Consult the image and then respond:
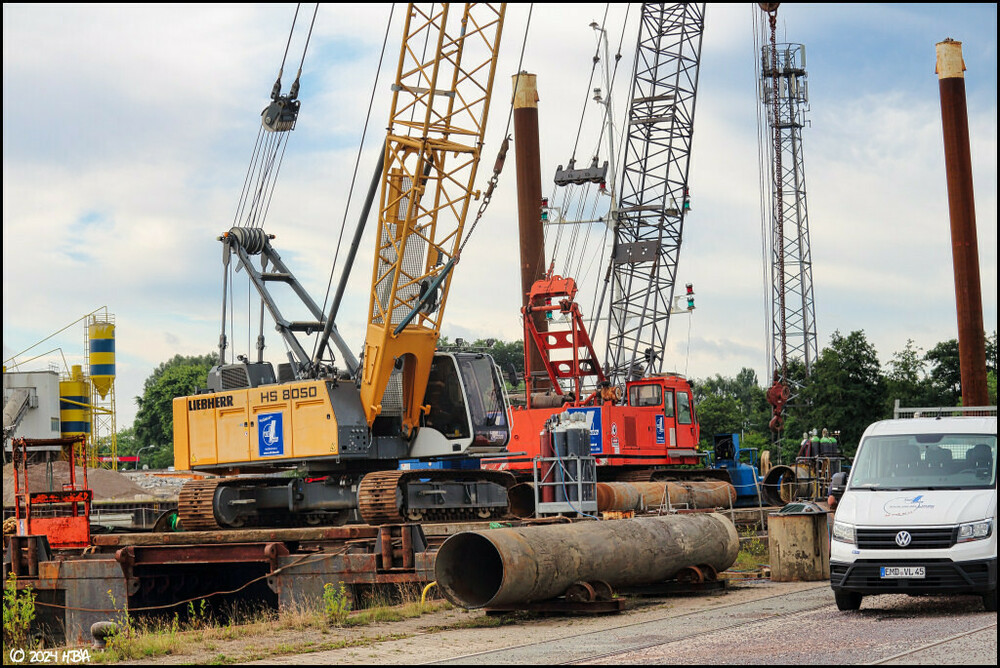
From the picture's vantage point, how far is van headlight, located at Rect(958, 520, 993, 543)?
13.2m

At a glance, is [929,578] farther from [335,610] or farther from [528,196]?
[528,196]

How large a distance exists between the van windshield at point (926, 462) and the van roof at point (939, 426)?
0.23 feet

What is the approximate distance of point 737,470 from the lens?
34.6 metres

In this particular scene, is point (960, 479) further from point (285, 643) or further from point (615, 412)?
point (615, 412)

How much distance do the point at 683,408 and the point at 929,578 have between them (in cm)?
1831

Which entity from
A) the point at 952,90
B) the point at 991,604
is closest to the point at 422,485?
the point at 991,604

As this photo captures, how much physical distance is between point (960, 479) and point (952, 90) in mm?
30119

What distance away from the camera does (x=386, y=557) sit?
17.2 m

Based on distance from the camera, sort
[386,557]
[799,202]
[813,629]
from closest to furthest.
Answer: [813,629] → [386,557] → [799,202]

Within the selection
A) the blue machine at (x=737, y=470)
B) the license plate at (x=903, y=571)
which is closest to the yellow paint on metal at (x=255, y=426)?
the license plate at (x=903, y=571)

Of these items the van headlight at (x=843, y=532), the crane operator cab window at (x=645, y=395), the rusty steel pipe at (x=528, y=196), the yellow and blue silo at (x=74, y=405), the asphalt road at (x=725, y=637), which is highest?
the rusty steel pipe at (x=528, y=196)

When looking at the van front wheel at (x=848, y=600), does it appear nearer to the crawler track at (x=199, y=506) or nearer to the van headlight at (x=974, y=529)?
the van headlight at (x=974, y=529)

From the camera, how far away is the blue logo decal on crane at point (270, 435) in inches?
961

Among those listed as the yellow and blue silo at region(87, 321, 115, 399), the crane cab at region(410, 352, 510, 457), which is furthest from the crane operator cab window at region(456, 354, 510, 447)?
the yellow and blue silo at region(87, 321, 115, 399)
